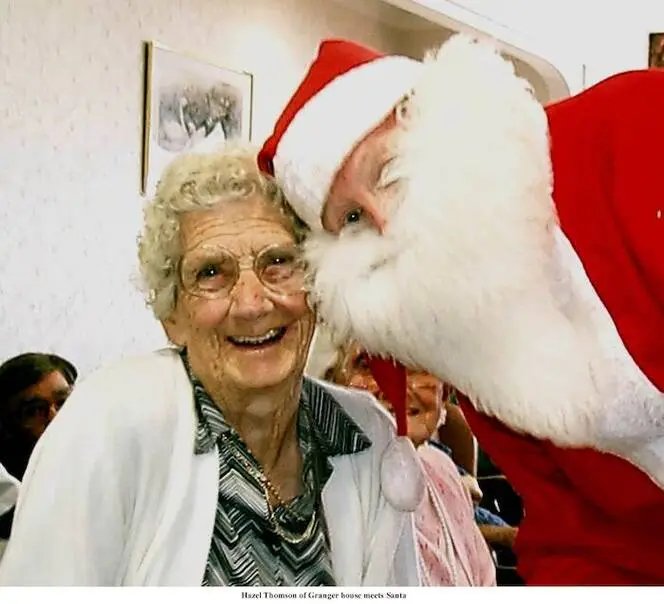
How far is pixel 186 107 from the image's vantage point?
37.8 inches

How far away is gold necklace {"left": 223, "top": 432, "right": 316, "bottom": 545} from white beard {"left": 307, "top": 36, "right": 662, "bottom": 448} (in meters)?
0.18

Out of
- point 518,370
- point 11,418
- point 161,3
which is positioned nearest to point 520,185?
point 518,370

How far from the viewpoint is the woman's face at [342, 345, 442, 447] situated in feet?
3.19

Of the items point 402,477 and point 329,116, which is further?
point 402,477

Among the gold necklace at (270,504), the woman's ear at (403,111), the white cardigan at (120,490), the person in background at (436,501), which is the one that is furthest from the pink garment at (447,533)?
the woman's ear at (403,111)

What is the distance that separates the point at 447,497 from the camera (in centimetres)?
100

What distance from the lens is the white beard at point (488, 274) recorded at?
2.65 feet

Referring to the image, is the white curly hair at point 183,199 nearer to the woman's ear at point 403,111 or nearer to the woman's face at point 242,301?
the woman's face at point 242,301

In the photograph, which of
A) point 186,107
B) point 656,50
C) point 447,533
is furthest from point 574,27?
point 447,533

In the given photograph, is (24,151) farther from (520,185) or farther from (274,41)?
(520,185)

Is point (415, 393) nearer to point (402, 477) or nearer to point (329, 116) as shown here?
point (402, 477)

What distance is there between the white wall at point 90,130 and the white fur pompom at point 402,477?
0.24 metres

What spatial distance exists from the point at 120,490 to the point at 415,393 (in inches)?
11.3

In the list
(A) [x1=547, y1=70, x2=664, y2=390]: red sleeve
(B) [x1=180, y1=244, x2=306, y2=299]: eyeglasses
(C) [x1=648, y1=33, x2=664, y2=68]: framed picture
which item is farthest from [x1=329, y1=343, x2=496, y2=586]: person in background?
(C) [x1=648, y1=33, x2=664, y2=68]: framed picture
